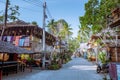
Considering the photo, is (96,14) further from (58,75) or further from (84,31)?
(84,31)

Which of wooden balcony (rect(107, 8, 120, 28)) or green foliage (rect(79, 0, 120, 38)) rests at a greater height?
green foliage (rect(79, 0, 120, 38))

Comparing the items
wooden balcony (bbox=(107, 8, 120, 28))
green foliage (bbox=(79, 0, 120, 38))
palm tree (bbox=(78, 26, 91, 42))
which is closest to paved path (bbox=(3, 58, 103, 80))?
wooden balcony (bbox=(107, 8, 120, 28))

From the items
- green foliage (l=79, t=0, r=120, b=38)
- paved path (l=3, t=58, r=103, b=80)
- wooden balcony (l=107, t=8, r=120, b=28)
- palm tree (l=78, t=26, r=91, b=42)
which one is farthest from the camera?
palm tree (l=78, t=26, r=91, b=42)

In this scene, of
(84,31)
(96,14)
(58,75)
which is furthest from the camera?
(84,31)

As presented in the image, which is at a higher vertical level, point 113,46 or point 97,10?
point 97,10

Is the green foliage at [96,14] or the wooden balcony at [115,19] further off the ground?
the green foliage at [96,14]

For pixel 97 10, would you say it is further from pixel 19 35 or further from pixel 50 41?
pixel 50 41

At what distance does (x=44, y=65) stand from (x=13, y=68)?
6761mm

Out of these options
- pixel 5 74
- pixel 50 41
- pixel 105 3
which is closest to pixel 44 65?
pixel 5 74

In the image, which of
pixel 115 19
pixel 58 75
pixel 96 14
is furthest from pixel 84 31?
pixel 115 19

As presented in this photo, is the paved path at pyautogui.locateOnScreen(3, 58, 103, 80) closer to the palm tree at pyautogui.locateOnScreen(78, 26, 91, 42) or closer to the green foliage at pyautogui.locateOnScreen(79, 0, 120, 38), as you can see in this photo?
the green foliage at pyautogui.locateOnScreen(79, 0, 120, 38)

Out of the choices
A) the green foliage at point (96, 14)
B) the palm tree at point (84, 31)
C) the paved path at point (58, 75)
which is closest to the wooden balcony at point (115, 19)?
the green foliage at point (96, 14)

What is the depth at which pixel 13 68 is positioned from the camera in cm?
2359

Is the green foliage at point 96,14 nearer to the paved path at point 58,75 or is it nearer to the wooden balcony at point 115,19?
the wooden balcony at point 115,19
